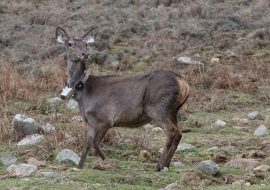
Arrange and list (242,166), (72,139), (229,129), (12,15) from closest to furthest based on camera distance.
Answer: (242,166) → (72,139) → (229,129) → (12,15)

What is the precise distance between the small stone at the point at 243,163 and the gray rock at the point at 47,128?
9.43ft

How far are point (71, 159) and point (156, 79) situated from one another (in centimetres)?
154

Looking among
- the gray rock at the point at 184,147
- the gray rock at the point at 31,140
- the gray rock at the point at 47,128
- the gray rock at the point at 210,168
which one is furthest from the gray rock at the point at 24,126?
the gray rock at the point at 210,168

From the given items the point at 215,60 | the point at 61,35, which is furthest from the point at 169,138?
the point at 215,60

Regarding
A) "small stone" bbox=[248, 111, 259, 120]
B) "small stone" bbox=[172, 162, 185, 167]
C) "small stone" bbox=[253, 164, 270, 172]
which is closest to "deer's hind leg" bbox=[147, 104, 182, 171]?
"small stone" bbox=[172, 162, 185, 167]

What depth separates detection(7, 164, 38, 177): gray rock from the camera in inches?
305

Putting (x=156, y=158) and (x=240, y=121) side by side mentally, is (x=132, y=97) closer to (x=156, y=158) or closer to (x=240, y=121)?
(x=156, y=158)

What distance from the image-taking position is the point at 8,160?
907 centimetres

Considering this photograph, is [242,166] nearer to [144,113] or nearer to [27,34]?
[144,113]

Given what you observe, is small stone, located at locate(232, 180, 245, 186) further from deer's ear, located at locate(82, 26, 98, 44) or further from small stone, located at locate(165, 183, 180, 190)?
deer's ear, located at locate(82, 26, 98, 44)

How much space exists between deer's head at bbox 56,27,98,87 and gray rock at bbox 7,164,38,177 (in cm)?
163

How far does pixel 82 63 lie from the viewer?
9242mm

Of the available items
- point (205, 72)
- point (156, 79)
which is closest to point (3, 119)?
point (156, 79)

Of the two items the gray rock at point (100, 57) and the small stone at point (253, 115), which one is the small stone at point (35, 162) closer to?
the small stone at point (253, 115)
